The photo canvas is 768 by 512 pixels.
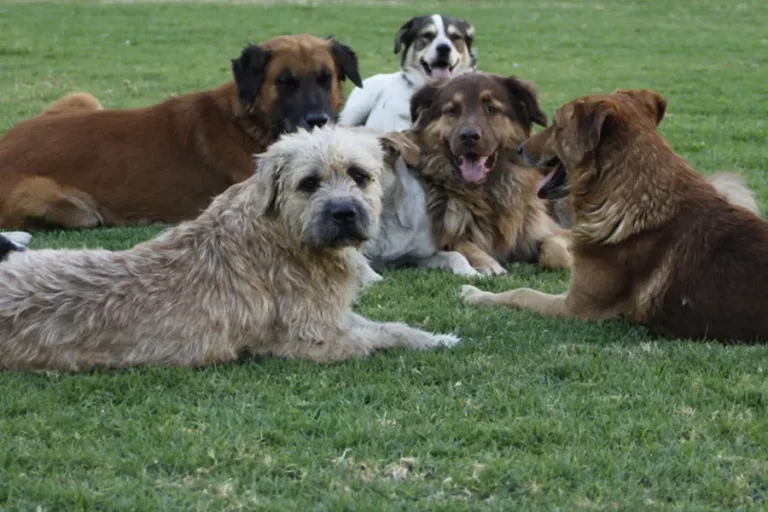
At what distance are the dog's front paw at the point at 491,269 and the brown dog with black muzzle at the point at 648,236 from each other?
4.61 ft

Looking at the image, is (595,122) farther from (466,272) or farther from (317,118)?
(317,118)

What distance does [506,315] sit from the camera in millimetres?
7281

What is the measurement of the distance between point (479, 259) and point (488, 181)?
27.7 inches

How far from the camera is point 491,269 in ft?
29.2

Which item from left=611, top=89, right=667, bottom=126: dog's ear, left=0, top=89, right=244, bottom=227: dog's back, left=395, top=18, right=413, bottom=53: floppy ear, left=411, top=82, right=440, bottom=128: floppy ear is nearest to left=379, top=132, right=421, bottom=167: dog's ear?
left=411, top=82, right=440, bottom=128: floppy ear

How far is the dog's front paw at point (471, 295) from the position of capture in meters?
7.65

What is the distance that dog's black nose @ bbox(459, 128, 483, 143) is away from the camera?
29.2 feet

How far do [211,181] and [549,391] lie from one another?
5.31 meters

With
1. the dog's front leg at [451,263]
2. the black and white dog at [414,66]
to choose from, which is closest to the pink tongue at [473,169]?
the dog's front leg at [451,263]

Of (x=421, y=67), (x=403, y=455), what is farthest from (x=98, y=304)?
(x=421, y=67)

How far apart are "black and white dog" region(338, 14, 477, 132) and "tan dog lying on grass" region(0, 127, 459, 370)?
5.02 metres

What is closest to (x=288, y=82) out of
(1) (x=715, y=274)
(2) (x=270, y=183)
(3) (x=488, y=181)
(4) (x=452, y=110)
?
(4) (x=452, y=110)

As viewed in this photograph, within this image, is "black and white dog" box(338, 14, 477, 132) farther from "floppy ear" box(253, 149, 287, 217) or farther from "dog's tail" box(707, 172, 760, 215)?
"floppy ear" box(253, 149, 287, 217)

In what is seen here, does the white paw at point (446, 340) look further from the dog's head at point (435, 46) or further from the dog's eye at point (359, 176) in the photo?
the dog's head at point (435, 46)
